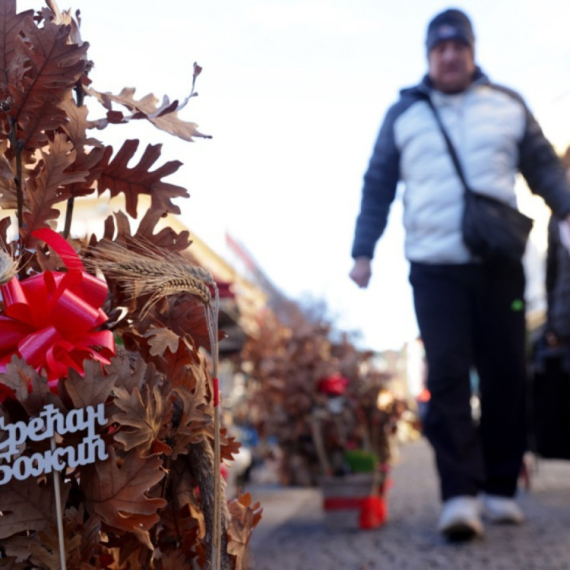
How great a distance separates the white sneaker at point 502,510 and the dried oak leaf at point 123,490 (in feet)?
12.2

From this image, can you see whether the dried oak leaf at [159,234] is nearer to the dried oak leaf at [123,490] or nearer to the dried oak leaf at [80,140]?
the dried oak leaf at [80,140]

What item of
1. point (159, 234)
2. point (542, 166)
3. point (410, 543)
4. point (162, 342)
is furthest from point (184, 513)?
point (542, 166)

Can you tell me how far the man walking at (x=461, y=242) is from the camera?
4.52m

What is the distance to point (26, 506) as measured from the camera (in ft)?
A: 4.08

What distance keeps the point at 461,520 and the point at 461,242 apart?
50.3 inches

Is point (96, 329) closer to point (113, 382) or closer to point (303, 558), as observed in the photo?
point (113, 382)

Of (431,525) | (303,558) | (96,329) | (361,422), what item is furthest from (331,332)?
(96,329)

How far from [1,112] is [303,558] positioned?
3091 mm

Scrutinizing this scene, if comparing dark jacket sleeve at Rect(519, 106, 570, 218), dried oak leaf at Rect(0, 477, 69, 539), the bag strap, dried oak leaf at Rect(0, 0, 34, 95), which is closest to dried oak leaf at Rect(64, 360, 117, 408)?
dried oak leaf at Rect(0, 477, 69, 539)

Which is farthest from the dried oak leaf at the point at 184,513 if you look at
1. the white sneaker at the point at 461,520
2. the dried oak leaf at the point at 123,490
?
the white sneaker at the point at 461,520

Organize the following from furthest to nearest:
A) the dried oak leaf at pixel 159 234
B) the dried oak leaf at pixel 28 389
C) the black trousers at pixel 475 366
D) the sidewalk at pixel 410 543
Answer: the black trousers at pixel 475 366
the sidewalk at pixel 410 543
the dried oak leaf at pixel 159 234
the dried oak leaf at pixel 28 389

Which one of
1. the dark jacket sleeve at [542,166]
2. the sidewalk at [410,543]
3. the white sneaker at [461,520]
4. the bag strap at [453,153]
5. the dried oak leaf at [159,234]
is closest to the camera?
the dried oak leaf at [159,234]

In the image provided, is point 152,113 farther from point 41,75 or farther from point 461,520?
point 461,520

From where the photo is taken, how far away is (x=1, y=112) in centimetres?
146
